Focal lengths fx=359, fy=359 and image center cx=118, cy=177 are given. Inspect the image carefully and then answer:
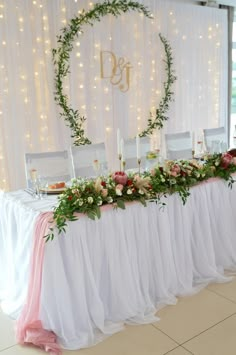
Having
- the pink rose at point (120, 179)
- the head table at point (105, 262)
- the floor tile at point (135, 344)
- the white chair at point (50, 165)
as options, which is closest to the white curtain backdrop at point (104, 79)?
the white chair at point (50, 165)

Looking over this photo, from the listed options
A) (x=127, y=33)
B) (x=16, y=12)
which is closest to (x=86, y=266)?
(x=16, y=12)

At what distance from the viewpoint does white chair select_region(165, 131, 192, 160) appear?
3852 mm

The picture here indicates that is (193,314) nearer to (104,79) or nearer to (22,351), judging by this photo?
(22,351)

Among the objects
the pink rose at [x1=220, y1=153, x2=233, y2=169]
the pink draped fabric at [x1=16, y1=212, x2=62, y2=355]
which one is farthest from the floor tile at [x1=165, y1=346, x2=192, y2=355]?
the pink rose at [x1=220, y1=153, x2=233, y2=169]

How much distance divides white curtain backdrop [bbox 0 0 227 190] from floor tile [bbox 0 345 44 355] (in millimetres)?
2224

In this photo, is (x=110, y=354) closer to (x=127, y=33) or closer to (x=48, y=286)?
(x=48, y=286)

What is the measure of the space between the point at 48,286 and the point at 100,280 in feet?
1.20

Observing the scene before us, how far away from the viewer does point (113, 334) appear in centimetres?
225

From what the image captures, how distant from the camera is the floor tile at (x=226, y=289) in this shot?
2.64 m

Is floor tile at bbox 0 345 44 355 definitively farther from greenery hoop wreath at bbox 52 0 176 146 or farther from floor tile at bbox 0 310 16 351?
greenery hoop wreath at bbox 52 0 176 146

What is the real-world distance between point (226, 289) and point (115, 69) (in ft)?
10.1

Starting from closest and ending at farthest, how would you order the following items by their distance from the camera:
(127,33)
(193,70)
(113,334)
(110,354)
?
(110,354) < (113,334) < (127,33) < (193,70)

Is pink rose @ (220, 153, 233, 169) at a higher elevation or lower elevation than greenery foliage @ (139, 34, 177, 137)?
lower

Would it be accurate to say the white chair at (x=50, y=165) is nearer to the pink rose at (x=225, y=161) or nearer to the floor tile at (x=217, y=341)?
the pink rose at (x=225, y=161)
